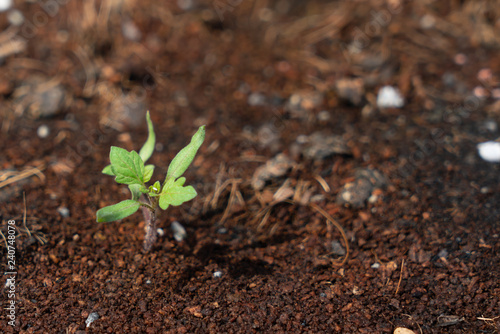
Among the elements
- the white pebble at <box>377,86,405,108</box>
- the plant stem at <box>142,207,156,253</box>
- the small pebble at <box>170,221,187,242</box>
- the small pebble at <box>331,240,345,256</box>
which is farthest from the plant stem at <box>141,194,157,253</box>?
the white pebble at <box>377,86,405,108</box>

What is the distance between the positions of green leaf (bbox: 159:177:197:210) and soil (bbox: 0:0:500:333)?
1.23 ft

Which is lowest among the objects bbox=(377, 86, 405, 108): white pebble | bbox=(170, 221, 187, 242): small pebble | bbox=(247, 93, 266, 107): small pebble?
bbox=(170, 221, 187, 242): small pebble

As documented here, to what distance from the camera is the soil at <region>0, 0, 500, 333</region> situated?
64.2 inches

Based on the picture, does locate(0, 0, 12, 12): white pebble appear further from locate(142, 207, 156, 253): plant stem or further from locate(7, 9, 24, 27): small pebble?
locate(142, 207, 156, 253): plant stem

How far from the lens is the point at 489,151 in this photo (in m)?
2.21

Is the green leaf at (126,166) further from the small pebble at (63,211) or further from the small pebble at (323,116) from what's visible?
the small pebble at (323,116)

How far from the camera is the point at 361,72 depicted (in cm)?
279

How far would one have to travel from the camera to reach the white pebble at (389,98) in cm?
259

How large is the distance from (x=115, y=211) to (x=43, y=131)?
1.24 m

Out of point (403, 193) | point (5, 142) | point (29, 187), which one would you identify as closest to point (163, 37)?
point (5, 142)

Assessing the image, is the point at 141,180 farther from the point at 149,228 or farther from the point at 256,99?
the point at 256,99

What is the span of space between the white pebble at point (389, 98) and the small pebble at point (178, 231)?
1.40 m

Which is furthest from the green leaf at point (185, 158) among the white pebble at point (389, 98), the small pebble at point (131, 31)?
the small pebble at point (131, 31)

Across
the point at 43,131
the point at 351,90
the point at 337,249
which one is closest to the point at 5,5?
the point at 43,131
